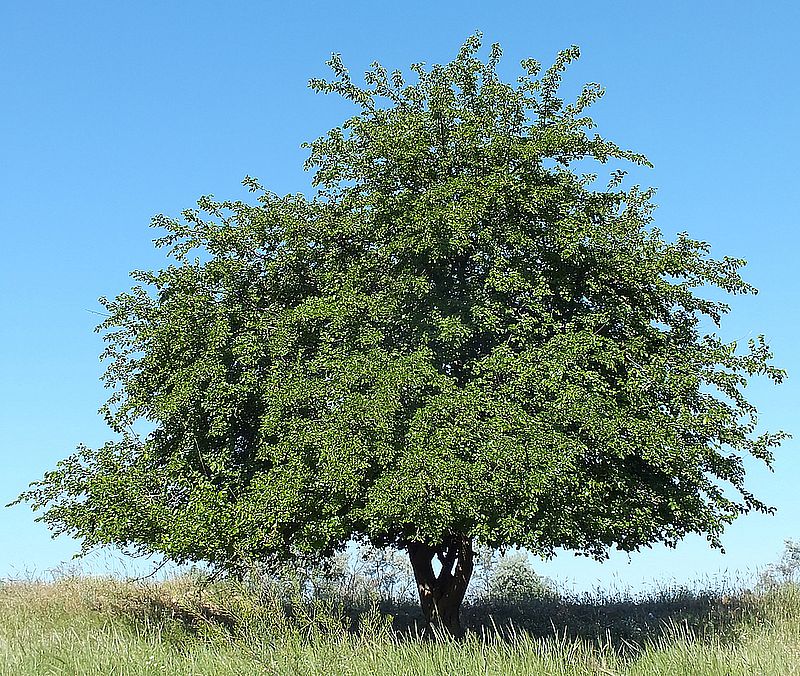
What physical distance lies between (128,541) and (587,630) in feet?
43.7

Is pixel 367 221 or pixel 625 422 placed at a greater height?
pixel 367 221

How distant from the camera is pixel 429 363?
54.5 feet

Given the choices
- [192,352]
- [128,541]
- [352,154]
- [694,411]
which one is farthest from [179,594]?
[694,411]

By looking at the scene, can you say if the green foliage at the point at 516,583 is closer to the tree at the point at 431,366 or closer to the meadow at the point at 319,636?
the meadow at the point at 319,636

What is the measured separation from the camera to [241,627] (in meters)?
15.1

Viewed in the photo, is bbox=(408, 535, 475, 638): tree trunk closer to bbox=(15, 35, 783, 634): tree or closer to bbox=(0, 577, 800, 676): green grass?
bbox=(15, 35, 783, 634): tree

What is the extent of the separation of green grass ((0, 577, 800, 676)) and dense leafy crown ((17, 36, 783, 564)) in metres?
2.11

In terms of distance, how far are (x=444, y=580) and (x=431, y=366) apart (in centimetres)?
712

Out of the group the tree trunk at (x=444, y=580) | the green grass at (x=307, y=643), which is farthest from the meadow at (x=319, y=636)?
the tree trunk at (x=444, y=580)

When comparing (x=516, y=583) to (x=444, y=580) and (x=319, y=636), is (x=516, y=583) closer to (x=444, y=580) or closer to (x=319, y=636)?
(x=444, y=580)

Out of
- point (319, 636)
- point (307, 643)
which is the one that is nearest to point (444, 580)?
point (319, 636)

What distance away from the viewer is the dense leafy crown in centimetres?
1586

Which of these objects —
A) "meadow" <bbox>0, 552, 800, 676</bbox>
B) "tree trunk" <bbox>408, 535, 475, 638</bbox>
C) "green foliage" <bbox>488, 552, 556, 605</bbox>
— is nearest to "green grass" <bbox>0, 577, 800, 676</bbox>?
"meadow" <bbox>0, 552, 800, 676</bbox>

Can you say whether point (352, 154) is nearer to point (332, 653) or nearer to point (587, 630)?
point (332, 653)
